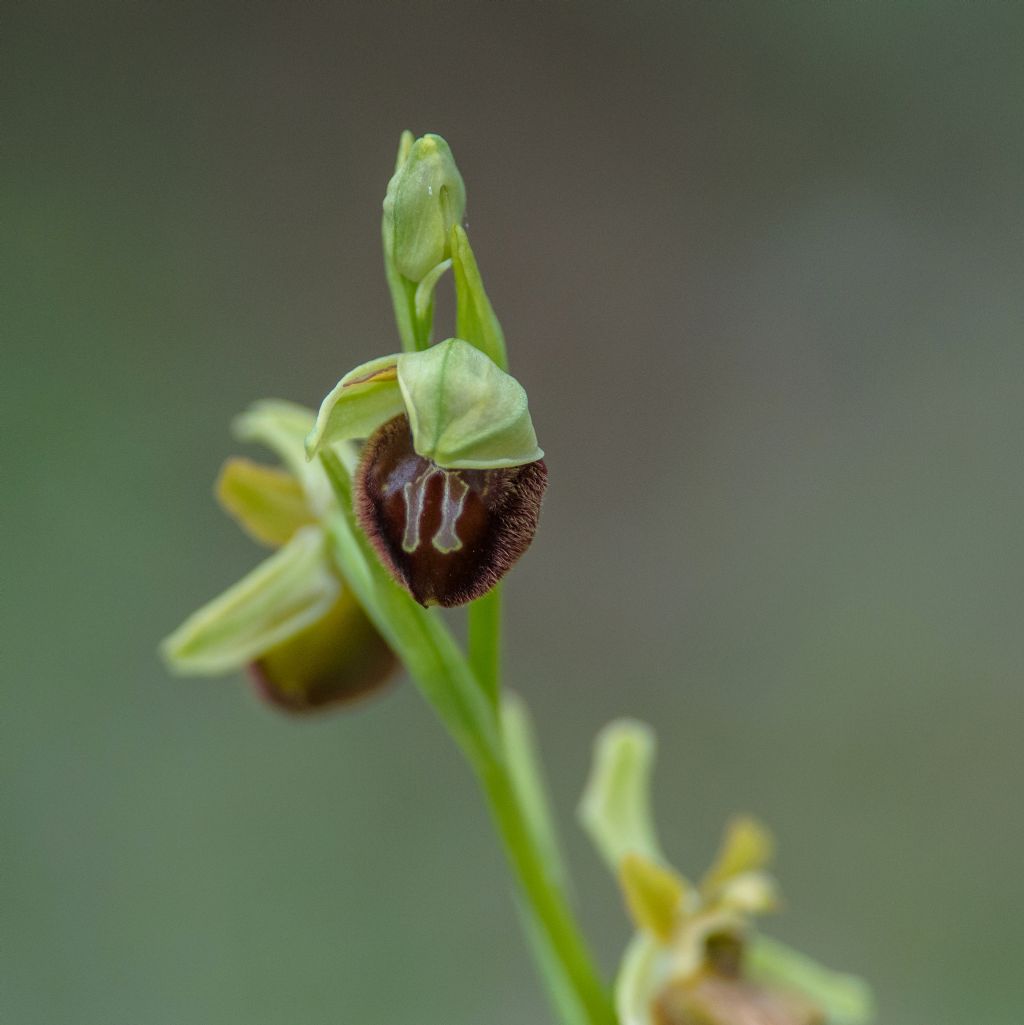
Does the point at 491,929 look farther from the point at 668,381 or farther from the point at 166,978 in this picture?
the point at 668,381

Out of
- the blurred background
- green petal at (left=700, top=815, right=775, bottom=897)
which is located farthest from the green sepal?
the blurred background

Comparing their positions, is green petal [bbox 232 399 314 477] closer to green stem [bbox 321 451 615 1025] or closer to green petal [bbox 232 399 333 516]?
green petal [bbox 232 399 333 516]

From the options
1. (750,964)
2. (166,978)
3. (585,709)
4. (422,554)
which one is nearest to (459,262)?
(422,554)

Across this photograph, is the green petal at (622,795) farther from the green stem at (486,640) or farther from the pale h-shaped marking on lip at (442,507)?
the pale h-shaped marking on lip at (442,507)

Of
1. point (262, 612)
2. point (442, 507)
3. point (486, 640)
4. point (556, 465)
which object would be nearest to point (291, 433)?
point (262, 612)

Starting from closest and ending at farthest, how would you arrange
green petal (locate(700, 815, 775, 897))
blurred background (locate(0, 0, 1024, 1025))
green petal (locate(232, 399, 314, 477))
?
green petal (locate(232, 399, 314, 477)) → green petal (locate(700, 815, 775, 897)) → blurred background (locate(0, 0, 1024, 1025))

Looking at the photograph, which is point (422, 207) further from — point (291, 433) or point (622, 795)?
point (622, 795)
